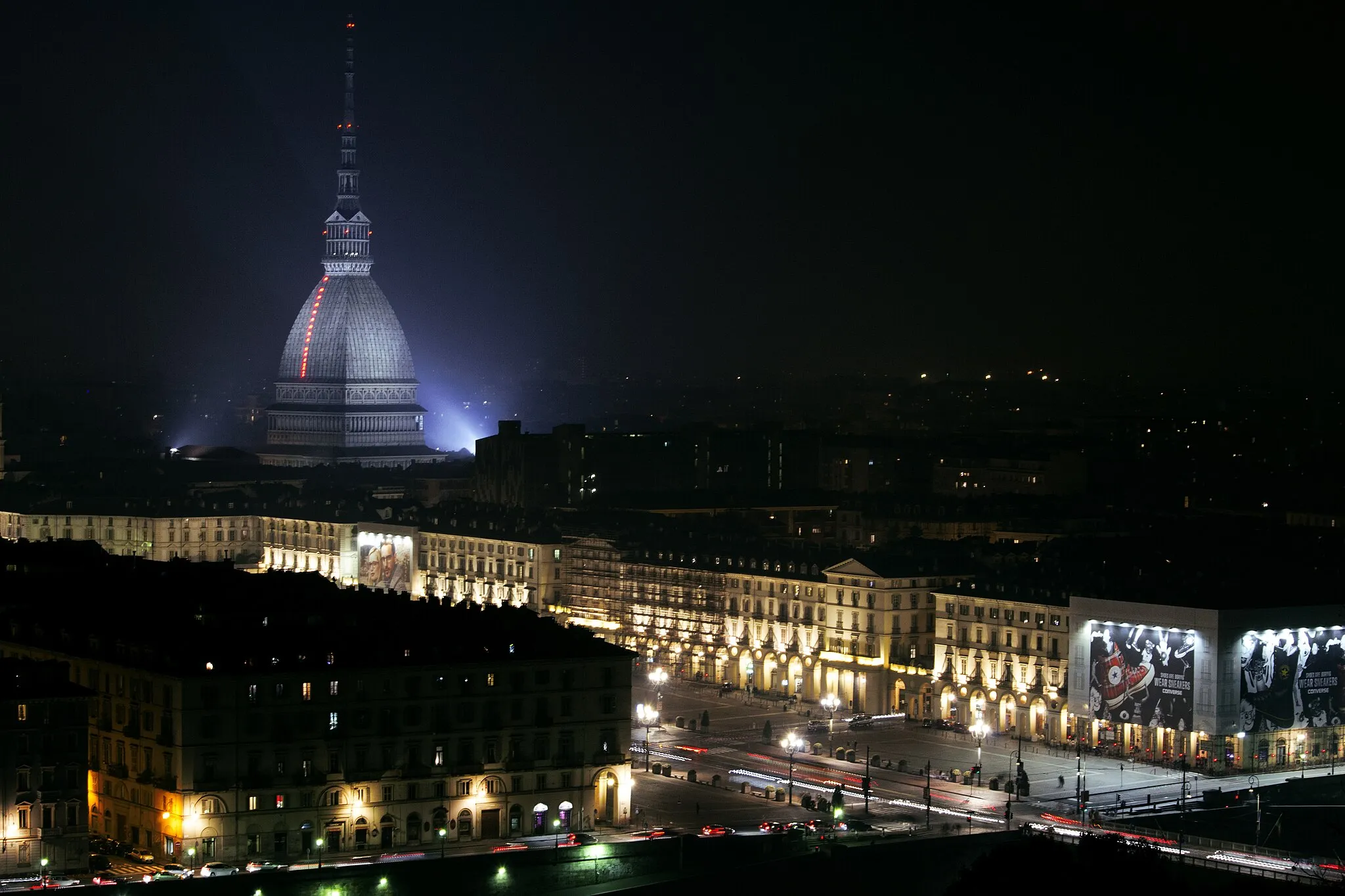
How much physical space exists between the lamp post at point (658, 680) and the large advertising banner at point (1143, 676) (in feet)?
42.3

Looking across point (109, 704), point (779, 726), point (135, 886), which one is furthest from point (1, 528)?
point (135, 886)

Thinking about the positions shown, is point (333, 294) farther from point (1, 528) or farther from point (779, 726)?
point (779, 726)

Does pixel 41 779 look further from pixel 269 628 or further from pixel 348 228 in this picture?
pixel 348 228

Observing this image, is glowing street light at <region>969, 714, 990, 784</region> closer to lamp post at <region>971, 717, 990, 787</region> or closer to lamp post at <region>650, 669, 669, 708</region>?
lamp post at <region>971, 717, 990, 787</region>

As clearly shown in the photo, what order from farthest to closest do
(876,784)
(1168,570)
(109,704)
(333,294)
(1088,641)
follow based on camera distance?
(333,294), (1168,570), (1088,641), (876,784), (109,704)

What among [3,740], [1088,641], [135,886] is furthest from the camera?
[1088,641]

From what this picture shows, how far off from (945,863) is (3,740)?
17.2m

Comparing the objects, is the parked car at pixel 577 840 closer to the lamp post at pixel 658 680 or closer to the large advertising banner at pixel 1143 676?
the large advertising banner at pixel 1143 676

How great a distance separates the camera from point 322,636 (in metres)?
59.9

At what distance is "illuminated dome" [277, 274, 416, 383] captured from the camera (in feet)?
527

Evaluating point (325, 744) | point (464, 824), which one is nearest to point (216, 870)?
point (325, 744)

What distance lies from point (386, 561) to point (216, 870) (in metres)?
53.1

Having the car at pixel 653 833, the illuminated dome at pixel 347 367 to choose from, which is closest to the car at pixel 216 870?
the car at pixel 653 833

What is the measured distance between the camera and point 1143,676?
233 feet
